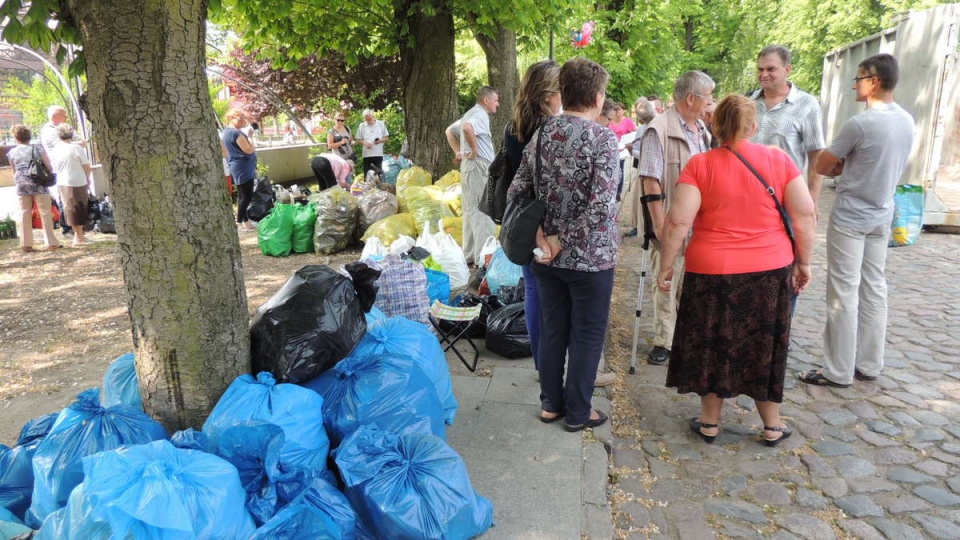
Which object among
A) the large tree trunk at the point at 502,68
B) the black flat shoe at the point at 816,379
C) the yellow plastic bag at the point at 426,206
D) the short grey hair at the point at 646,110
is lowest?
the black flat shoe at the point at 816,379

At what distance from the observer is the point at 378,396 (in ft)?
9.46

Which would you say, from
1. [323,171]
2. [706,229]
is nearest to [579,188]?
[706,229]

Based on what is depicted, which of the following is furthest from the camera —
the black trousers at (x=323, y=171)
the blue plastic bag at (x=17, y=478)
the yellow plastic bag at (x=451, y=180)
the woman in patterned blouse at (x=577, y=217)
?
the black trousers at (x=323, y=171)

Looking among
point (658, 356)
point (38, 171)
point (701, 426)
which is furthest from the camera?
point (38, 171)

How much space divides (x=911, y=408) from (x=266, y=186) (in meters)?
9.36

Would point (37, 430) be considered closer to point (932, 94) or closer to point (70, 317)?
point (70, 317)

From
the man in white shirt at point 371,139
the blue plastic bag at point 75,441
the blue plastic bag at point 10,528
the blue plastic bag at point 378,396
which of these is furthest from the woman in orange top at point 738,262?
the man in white shirt at point 371,139

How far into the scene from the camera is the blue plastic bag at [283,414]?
2.57 metres

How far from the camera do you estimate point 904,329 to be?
5273 millimetres

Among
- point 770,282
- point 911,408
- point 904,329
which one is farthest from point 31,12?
point 904,329

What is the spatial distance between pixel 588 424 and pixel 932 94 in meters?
8.12

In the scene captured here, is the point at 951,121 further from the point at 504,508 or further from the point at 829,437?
the point at 504,508

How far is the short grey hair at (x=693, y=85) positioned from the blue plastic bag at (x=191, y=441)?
3.29m

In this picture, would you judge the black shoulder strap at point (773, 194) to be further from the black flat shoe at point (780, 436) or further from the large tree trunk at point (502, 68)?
the large tree trunk at point (502, 68)
